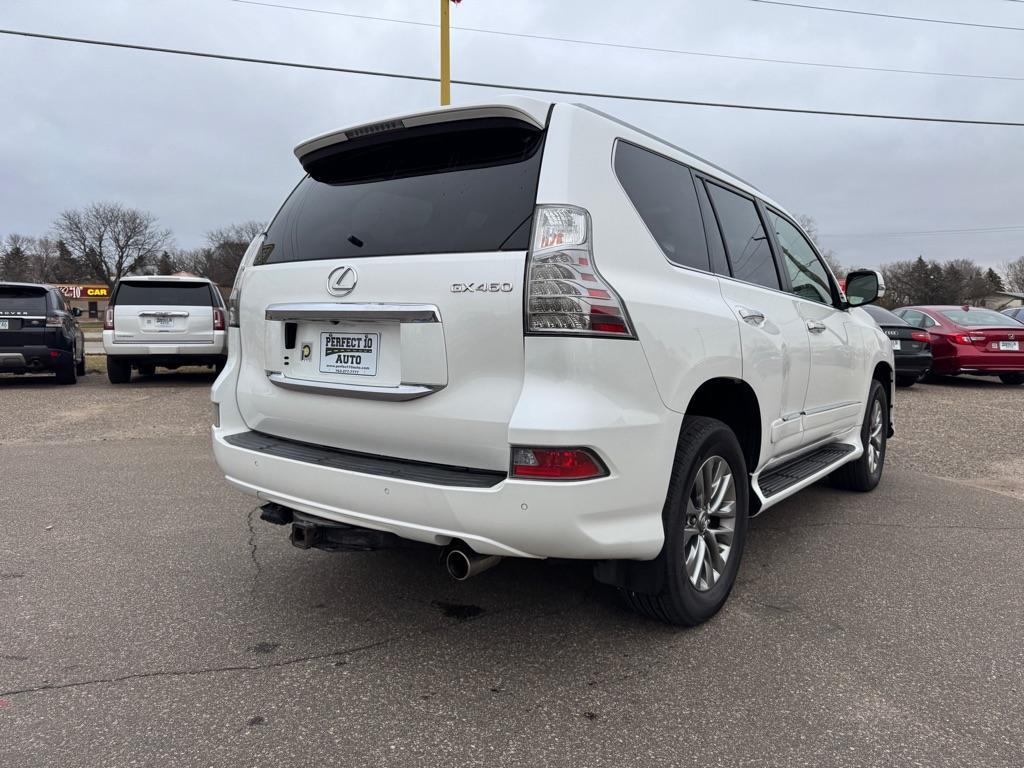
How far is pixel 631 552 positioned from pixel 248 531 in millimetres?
2605

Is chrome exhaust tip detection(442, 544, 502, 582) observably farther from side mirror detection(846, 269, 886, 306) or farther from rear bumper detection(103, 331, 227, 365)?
rear bumper detection(103, 331, 227, 365)

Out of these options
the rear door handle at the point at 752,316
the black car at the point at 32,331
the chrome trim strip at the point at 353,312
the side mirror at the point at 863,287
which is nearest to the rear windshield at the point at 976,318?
the side mirror at the point at 863,287

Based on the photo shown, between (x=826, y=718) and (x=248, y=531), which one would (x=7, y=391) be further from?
(x=826, y=718)

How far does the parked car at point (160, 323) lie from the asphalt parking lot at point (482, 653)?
20.2ft

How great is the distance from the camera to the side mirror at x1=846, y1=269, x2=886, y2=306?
15.0ft

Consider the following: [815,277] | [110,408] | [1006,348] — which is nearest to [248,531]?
[815,277]

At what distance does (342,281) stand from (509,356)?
775mm

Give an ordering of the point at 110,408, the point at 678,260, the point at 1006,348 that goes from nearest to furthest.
Result: the point at 678,260, the point at 110,408, the point at 1006,348

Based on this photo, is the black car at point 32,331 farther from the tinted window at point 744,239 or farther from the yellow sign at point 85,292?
the yellow sign at point 85,292

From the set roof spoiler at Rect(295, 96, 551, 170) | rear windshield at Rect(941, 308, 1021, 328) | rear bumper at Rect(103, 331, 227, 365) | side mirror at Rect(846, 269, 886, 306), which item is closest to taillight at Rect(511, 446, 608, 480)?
roof spoiler at Rect(295, 96, 551, 170)

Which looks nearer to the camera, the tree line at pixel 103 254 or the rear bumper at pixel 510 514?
the rear bumper at pixel 510 514

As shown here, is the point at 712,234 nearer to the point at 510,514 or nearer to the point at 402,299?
the point at 402,299

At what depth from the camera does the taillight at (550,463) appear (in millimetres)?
2145

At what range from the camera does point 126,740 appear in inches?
81.6
